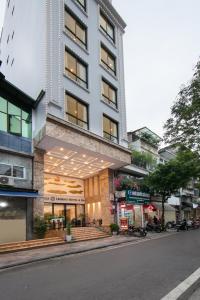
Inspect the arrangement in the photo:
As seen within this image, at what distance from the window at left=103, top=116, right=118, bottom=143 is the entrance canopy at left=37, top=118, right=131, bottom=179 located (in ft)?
4.00

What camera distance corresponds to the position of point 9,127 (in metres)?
22.1

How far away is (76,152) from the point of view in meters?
25.2

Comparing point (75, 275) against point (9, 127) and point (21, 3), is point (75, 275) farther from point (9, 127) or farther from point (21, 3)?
point (21, 3)

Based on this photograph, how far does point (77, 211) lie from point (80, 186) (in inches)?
108

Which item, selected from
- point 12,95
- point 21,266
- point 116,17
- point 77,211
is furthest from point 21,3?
point 21,266

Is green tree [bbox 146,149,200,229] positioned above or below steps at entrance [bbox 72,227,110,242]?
above

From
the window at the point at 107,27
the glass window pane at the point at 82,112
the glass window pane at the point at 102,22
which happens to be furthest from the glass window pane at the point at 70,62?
the glass window pane at the point at 102,22

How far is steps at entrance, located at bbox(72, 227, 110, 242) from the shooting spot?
24.7 m

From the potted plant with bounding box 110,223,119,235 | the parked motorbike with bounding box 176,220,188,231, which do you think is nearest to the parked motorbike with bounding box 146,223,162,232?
the parked motorbike with bounding box 176,220,188,231

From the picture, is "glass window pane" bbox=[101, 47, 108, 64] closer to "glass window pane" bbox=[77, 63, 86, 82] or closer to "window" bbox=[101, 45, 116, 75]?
"window" bbox=[101, 45, 116, 75]

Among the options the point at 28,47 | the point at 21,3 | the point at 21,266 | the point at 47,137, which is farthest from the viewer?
the point at 21,3

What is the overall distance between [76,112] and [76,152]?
316 cm

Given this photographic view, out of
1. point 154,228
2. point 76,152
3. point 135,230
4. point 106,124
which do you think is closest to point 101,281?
point 76,152

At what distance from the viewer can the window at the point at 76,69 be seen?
2539 cm
